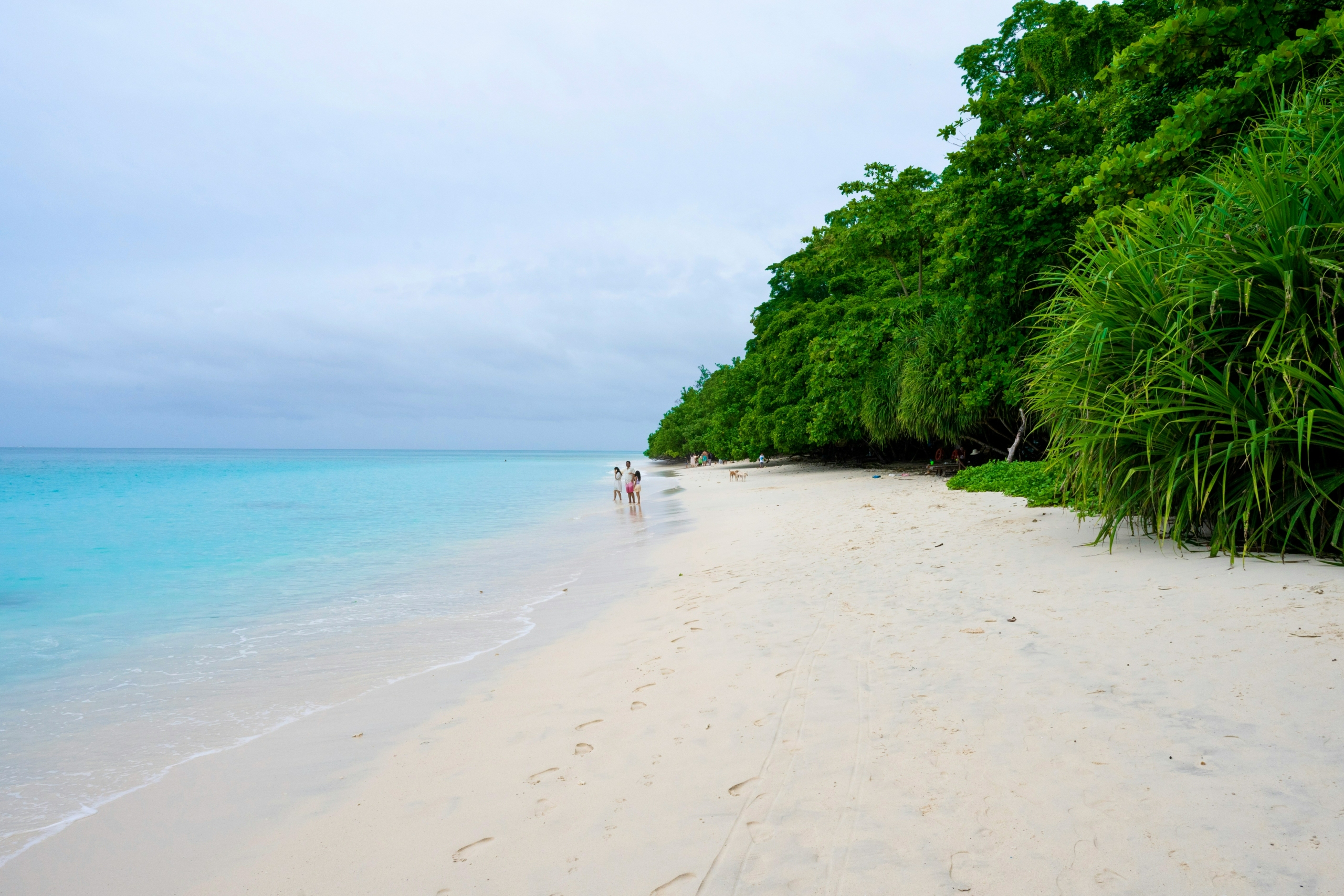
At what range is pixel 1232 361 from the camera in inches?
180

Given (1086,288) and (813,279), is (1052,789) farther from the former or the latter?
(813,279)

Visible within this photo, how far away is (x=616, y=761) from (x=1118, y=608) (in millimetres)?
3264

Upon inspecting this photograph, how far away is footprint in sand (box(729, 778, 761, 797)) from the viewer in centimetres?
264

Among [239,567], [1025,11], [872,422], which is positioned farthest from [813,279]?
[239,567]

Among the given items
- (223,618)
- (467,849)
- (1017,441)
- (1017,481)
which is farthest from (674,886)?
(1017,441)

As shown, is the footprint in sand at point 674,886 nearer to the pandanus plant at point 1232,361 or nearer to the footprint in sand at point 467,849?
the footprint in sand at point 467,849

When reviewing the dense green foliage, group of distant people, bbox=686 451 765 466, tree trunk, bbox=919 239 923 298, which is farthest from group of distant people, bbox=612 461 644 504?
group of distant people, bbox=686 451 765 466

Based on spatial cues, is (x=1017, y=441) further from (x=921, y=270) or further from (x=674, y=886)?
(x=674, y=886)

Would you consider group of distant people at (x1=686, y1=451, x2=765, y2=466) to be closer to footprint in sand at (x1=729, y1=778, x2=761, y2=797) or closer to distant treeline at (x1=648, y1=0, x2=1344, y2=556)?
distant treeline at (x1=648, y1=0, x2=1344, y2=556)

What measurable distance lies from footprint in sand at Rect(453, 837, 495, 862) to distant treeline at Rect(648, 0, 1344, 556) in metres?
4.73

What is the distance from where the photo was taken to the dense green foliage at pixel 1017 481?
865 cm

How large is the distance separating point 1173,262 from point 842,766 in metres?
4.86

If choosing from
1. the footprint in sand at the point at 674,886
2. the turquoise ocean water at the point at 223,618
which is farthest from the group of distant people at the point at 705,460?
the footprint in sand at the point at 674,886

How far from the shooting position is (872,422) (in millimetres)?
23172
